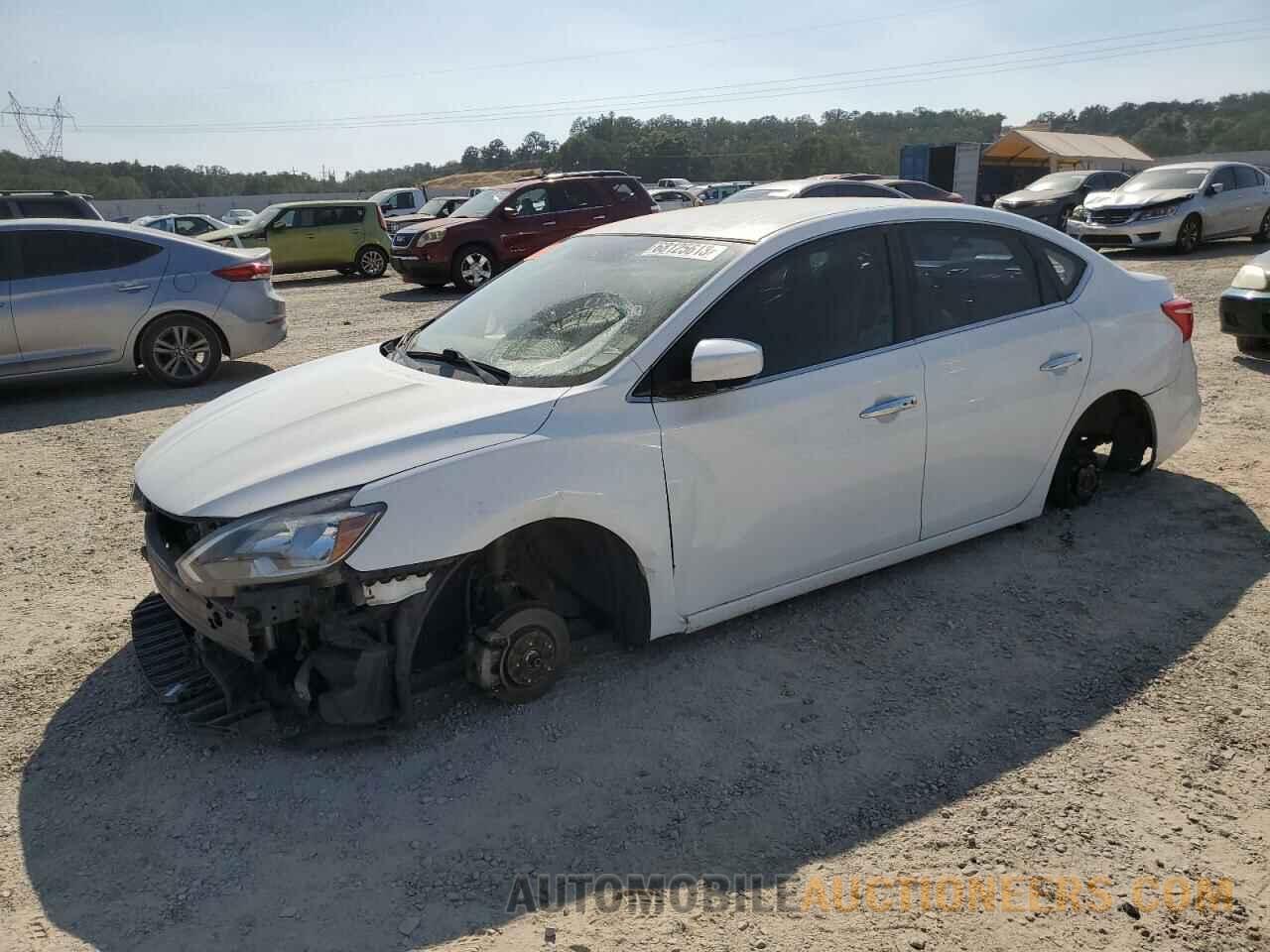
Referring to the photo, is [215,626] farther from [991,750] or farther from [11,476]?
[11,476]

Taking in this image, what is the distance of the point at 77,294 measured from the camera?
840 cm

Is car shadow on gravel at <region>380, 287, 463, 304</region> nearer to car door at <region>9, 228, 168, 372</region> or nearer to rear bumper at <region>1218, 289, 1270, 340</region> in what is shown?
car door at <region>9, 228, 168, 372</region>

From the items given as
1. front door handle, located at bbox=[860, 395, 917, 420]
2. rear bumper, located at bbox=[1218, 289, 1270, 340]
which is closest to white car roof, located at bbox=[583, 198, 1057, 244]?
front door handle, located at bbox=[860, 395, 917, 420]

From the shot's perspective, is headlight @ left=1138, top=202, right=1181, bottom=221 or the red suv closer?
the red suv

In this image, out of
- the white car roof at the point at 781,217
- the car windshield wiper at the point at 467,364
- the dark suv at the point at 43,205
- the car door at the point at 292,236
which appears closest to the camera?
the car windshield wiper at the point at 467,364

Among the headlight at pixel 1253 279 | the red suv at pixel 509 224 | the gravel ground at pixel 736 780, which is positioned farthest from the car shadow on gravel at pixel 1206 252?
the gravel ground at pixel 736 780

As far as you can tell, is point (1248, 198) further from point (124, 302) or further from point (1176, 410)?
point (124, 302)

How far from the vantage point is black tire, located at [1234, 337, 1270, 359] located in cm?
846

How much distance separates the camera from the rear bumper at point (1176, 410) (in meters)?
4.90

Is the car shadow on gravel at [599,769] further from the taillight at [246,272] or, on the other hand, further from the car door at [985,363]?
the taillight at [246,272]

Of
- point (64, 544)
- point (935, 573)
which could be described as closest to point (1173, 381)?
point (935, 573)

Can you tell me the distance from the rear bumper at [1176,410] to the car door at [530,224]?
12165mm

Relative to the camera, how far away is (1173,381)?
16.2ft

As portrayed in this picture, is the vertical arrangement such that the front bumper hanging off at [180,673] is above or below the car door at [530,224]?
below
